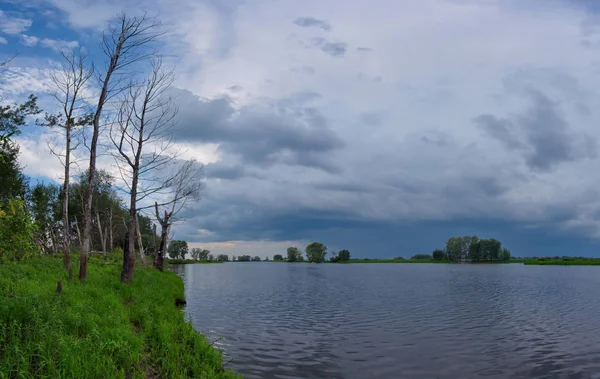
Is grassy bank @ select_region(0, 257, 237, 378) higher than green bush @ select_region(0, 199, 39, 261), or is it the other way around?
green bush @ select_region(0, 199, 39, 261)

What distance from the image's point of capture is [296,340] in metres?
22.3

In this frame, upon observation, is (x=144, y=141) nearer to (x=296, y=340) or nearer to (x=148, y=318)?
(x=148, y=318)

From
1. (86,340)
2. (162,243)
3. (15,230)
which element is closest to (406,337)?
(86,340)

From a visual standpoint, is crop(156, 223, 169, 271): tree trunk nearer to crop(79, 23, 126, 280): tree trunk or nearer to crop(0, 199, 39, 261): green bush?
crop(79, 23, 126, 280): tree trunk

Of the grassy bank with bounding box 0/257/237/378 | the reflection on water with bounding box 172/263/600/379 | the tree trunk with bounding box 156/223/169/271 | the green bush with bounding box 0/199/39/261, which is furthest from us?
the tree trunk with bounding box 156/223/169/271

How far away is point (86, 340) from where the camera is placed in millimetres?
11227

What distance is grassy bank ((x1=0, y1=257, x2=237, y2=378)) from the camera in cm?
973

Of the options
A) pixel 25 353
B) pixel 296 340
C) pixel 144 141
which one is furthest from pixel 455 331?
pixel 144 141

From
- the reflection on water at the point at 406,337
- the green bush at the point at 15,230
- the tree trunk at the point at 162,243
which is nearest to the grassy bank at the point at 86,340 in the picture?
the green bush at the point at 15,230

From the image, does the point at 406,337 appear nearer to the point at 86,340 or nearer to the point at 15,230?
the point at 86,340

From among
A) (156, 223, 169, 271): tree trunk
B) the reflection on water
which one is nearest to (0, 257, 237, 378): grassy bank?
the reflection on water

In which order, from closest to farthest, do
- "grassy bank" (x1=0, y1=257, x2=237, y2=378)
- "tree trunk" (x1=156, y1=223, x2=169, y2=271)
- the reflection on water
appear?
"grassy bank" (x1=0, y1=257, x2=237, y2=378)
the reflection on water
"tree trunk" (x1=156, y1=223, x2=169, y2=271)

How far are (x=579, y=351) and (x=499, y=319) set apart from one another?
31.0ft

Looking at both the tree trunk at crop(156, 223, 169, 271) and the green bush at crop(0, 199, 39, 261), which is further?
the tree trunk at crop(156, 223, 169, 271)
